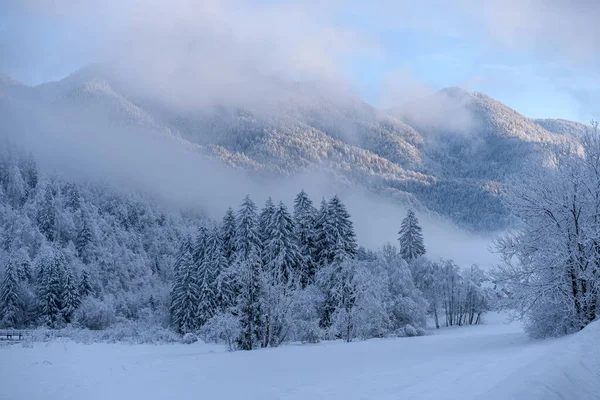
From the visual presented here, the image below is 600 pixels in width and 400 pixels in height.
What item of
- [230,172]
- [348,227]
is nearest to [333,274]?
[348,227]

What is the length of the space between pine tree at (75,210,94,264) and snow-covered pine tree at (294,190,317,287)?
4640 centimetres

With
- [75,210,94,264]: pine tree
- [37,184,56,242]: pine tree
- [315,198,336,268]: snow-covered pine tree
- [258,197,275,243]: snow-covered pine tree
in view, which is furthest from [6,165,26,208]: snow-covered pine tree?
[315,198,336,268]: snow-covered pine tree

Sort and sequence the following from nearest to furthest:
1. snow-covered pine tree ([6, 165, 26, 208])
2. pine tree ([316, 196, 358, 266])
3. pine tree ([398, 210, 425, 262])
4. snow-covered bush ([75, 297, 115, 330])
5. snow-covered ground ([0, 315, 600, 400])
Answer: snow-covered ground ([0, 315, 600, 400]), pine tree ([316, 196, 358, 266]), snow-covered bush ([75, 297, 115, 330]), pine tree ([398, 210, 425, 262]), snow-covered pine tree ([6, 165, 26, 208])

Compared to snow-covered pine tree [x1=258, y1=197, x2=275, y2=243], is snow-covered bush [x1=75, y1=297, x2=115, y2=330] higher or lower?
lower

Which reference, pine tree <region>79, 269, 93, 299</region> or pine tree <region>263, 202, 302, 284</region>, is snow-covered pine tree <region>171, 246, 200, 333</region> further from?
pine tree <region>79, 269, 93, 299</region>

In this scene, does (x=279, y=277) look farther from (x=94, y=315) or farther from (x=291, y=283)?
(x=94, y=315)

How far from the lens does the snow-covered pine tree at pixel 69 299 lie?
5012cm

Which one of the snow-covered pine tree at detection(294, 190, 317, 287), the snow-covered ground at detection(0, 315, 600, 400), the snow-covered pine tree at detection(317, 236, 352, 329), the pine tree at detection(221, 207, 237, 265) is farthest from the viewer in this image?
the pine tree at detection(221, 207, 237, 265)

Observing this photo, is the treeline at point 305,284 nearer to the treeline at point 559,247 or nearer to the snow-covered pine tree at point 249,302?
the snow-covered pine tree at point 249,302

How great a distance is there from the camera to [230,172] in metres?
168

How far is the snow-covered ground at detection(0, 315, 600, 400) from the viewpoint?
8.56 meters

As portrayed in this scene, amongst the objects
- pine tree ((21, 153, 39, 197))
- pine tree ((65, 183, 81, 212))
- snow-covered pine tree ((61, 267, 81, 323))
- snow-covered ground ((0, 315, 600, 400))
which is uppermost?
pine tree ((21, 153, 39, 197))

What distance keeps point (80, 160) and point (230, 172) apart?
206 feet

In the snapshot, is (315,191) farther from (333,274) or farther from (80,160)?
(333,274)
